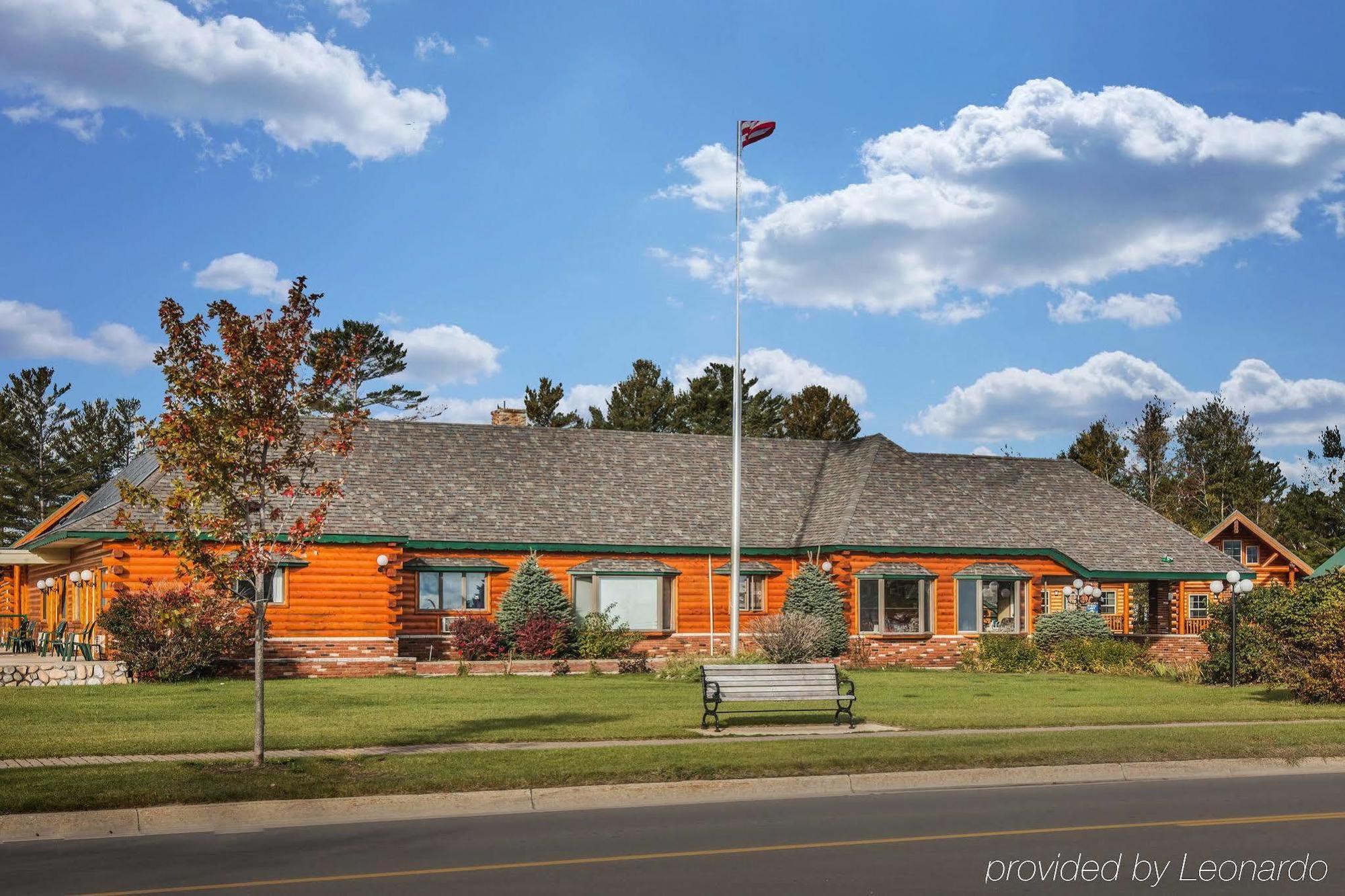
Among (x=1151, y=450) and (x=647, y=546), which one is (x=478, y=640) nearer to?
(x=647, y=546)

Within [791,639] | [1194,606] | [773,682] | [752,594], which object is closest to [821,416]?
[1194,606]

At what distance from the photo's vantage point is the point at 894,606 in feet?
131

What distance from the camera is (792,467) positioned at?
4609 cm

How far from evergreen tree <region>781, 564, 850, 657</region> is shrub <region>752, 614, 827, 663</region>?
5.50 metres

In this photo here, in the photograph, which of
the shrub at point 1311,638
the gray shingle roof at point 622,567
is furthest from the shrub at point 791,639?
the shrub at point 1311,638

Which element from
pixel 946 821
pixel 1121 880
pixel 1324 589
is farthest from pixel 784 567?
pixel 1121 880

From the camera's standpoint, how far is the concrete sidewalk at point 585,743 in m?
16.1

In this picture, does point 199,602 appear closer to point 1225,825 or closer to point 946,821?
point 946,821

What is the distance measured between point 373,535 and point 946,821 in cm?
2528

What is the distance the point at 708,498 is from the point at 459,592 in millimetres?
8573

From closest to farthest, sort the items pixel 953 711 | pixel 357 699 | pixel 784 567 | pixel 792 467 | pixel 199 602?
pixel 199 602
pixel 953 711
pixel 357 699
pixel 784 567
pixel 792 467

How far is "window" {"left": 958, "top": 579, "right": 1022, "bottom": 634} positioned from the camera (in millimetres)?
40406

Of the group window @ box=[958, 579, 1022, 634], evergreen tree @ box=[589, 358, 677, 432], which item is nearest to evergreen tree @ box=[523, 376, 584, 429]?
evergreen tree @ box=[589, 358, 677, 432]

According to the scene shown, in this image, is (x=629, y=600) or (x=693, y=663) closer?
(x=693, y=663)
